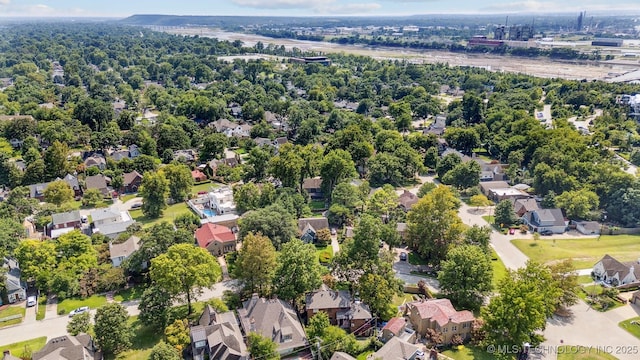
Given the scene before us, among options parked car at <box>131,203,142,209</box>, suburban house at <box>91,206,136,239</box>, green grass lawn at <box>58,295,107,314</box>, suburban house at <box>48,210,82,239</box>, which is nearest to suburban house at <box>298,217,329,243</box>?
suburban house at <box>91,206,136,239</box>

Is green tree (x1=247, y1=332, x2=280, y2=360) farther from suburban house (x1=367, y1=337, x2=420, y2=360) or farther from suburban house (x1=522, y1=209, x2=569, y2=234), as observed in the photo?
suburban house (x1=522, y1=209, x2=569, y2=234)

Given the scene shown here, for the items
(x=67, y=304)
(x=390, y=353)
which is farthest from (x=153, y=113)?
(x=390, y=353)

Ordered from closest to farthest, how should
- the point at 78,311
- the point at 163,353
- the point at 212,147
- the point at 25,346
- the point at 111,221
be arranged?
the point at 163,353 → the point at 25,346 → the point at 78,311 → the point at 111,221 → the point at 212,147

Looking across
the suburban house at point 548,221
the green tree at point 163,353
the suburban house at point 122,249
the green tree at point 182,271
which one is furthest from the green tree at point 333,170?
the green tree at point 163,353

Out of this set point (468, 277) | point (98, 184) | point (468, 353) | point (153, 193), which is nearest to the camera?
point (468, 353)

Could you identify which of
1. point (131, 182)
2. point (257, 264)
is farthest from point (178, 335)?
point (131, 182)

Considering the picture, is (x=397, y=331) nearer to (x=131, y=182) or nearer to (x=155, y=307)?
(x=155, y=307)

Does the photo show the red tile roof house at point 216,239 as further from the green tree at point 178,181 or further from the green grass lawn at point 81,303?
the green tree at point 178,181

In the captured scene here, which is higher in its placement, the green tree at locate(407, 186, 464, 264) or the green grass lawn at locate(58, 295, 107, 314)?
the green tree at locate(407, 186, 464, 264)
